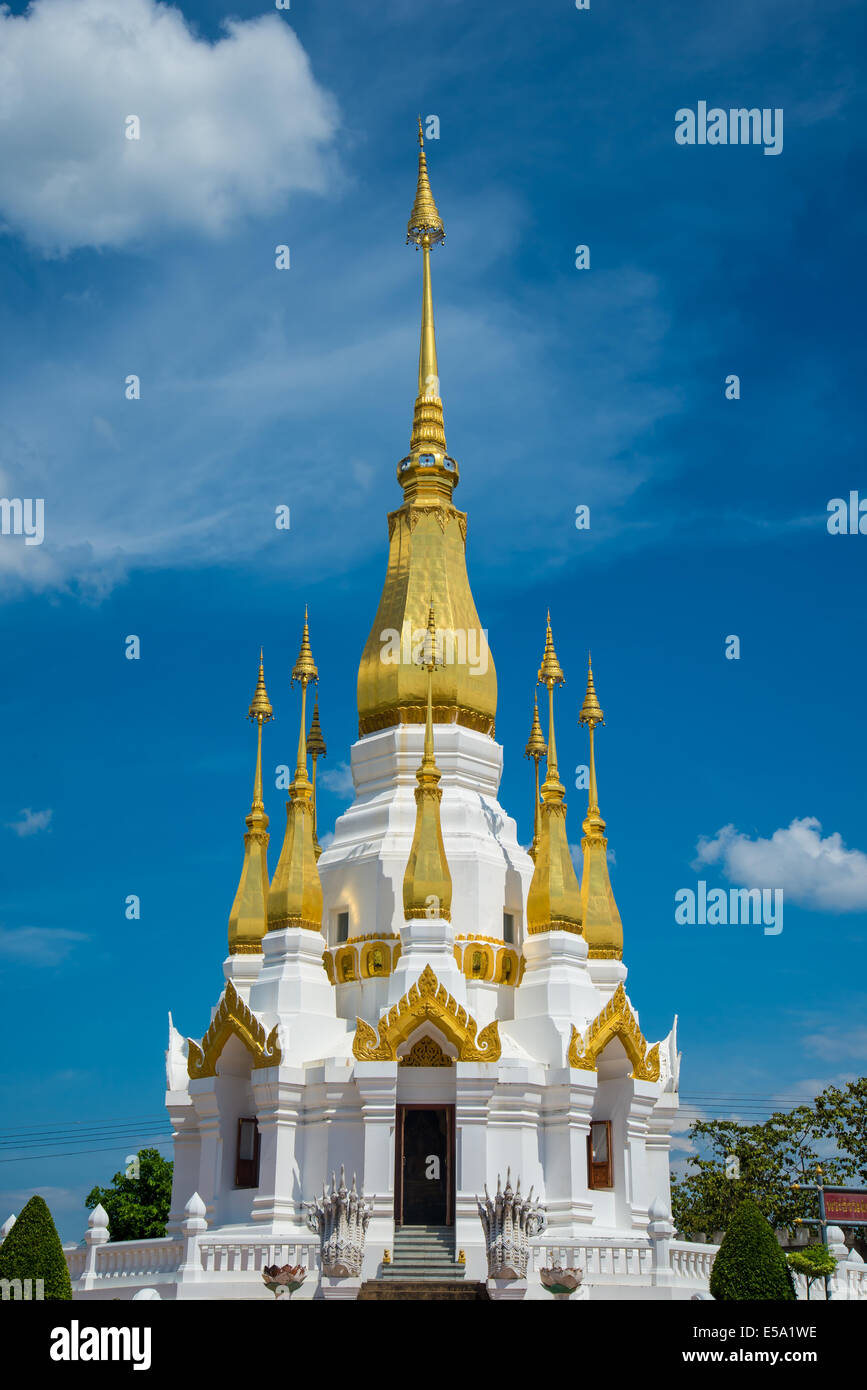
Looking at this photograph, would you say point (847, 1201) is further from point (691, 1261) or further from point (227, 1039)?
point (227, 1039)

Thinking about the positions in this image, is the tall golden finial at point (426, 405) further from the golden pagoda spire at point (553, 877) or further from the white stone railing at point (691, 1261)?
the white stone railing at point (691, 1261)

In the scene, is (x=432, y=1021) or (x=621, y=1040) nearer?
(x=432, y=1021)

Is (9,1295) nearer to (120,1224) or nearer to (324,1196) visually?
(324,1196)

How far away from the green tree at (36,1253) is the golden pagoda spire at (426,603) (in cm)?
1916

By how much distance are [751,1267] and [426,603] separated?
2065 centimetres

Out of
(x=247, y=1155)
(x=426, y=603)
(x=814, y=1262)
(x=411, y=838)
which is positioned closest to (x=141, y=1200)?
(x=247, y=1155)

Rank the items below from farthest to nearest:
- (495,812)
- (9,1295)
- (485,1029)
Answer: (495,812) → (485,1029) → (9,1295)

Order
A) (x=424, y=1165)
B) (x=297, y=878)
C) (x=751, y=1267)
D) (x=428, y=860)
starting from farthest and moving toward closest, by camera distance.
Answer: (x=297, y=878) → (x=428, y=860) → (x=424, y=1165) → (x=751, y=1267)

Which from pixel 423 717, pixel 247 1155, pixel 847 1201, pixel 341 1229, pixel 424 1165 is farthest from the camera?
pixel 847 1201

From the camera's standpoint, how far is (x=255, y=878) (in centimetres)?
4019

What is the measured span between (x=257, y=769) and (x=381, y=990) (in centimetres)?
797

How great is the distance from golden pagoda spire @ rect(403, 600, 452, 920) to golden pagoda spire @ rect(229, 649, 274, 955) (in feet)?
16.0
